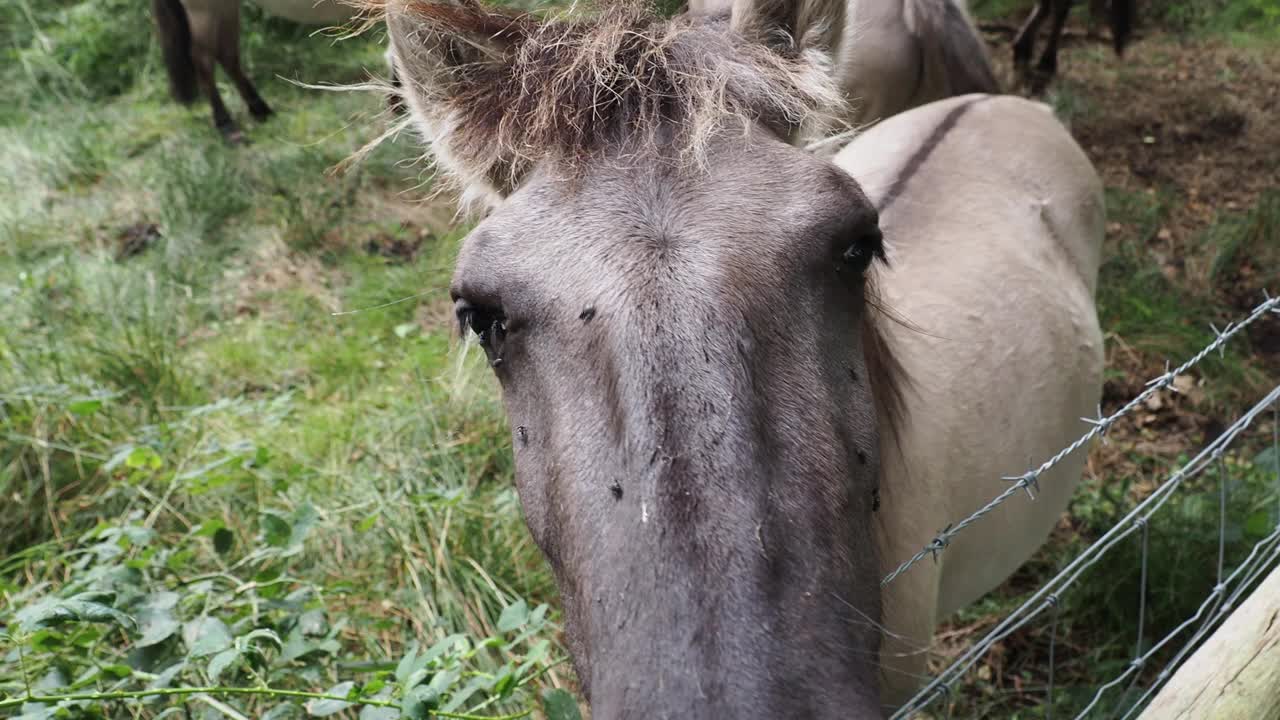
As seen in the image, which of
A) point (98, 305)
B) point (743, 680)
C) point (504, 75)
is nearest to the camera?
point (743, 680)

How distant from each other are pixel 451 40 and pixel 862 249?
3.24 ft

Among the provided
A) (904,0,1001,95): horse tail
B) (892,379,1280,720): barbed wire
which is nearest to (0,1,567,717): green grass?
(892,379,1280,720): barbed wire

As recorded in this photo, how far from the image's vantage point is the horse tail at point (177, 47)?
24.3ft

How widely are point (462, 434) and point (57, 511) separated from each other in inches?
63.8

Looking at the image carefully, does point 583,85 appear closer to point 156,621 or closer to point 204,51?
point 156,621

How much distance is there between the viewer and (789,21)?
2.00 meters

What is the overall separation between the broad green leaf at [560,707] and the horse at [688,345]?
17 centimetres

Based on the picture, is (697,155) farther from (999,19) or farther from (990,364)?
(999,19)

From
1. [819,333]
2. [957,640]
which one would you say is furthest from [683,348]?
[957,640]

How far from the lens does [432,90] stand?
194 cm

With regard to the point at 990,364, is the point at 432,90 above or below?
above

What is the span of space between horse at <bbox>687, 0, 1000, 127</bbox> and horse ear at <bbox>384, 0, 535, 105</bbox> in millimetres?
3160

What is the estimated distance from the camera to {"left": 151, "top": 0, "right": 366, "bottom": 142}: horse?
7.13m

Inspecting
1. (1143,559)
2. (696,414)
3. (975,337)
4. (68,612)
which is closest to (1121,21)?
(975,337)
